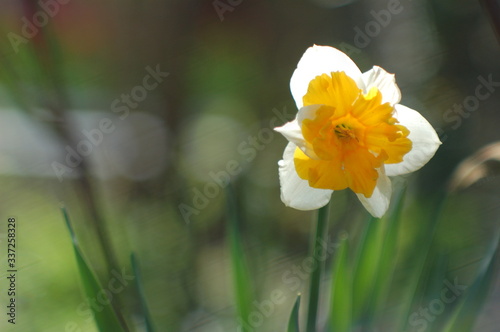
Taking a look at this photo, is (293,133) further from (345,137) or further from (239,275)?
(239,275)

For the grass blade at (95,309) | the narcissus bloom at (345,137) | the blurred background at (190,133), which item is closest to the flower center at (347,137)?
the narcissus bloom at (345,137)

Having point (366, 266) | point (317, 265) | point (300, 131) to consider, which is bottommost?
point (366, 266)

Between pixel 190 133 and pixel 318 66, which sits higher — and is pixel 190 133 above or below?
below

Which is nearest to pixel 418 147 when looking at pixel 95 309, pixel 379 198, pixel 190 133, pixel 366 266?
pixel 379 198

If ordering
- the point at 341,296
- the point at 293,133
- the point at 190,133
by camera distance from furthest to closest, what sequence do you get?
the point at 190,133, the point at 341,296, the point at 293,133

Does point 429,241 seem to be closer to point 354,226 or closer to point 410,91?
point 354,226

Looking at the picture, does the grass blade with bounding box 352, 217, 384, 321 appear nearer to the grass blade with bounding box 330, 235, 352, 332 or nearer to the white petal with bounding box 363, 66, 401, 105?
the grass blade with bounding box 330, 235, 352, 332

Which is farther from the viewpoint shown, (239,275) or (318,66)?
(239,275)

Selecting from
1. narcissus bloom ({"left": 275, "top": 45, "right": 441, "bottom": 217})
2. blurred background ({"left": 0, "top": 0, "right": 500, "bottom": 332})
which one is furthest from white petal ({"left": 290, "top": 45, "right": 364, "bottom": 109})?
blurred background ({"left": 0, "top": 0, "right": 500, "bottom": 332})

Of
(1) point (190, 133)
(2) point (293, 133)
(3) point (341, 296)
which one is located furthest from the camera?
(1) point (190, 133)
